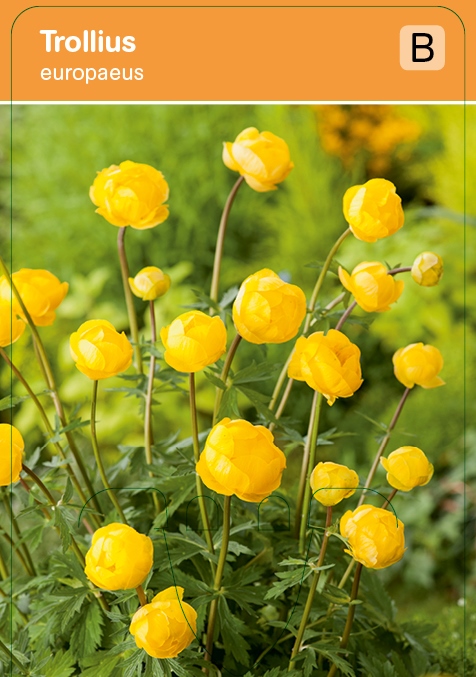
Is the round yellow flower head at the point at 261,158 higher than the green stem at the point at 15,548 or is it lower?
higher

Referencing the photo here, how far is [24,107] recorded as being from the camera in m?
2.44

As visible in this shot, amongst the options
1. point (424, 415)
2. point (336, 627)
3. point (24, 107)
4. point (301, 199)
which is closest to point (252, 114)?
point (301, 199)

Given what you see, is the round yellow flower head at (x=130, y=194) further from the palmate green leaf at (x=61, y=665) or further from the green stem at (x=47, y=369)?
the palmate green leaf at (x=61, y=665)

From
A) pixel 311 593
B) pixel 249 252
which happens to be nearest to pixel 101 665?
pixel 311 593

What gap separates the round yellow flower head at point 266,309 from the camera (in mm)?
433

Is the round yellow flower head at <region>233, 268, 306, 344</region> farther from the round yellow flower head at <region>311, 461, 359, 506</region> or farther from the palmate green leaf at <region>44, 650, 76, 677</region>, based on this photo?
the palmate green leaf at <region>44, 650, 76, 677</region>

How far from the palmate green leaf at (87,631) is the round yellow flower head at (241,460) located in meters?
0.17

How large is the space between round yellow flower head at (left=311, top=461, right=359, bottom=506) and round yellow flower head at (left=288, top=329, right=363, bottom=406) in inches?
1.6

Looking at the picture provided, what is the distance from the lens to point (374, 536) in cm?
44
